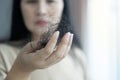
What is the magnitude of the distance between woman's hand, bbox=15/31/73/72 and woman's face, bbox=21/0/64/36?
13 centimetres

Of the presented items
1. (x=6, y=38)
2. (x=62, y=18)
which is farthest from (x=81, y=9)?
(x=6, y=38)

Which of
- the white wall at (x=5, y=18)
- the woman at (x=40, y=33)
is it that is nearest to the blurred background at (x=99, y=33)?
the woman at (x=40, y=33)

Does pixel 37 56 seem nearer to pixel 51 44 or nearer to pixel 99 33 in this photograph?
pixel 51 44

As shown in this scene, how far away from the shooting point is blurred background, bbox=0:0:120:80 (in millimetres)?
A: 503

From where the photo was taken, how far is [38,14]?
432mm

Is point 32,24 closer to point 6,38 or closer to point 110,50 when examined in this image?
point 6,38

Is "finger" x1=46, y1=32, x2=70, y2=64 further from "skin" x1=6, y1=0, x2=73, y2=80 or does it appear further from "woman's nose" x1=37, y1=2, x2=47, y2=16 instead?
"woman's nose" x1=37, y1=2, x2=47, y2=16

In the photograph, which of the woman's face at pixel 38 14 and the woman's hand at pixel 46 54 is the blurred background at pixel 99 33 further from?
the woman's hand at pixel 46 54

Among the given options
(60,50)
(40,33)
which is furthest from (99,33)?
(60,50)

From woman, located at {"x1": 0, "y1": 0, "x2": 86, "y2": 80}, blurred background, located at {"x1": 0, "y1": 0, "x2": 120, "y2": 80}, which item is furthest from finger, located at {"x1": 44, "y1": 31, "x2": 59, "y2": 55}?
blurred background, located at {"x1": 0, "y1": 0, "x2": 120, "y2": 80}

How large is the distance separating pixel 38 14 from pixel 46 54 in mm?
173

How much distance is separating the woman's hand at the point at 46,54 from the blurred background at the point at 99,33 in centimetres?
21

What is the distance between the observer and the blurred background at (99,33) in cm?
50

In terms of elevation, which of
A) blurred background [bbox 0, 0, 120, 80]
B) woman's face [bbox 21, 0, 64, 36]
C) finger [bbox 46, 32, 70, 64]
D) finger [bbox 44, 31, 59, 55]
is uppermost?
finger [bbox 44, 31, 59, 55]
